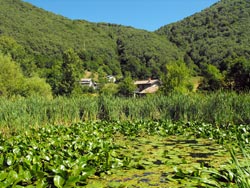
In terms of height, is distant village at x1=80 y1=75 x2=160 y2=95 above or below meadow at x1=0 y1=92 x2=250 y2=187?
below

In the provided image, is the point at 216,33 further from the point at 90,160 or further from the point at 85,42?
the point at 90,160

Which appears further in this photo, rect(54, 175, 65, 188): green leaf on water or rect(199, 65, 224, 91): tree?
rect(199, 65, 224, 91): tree

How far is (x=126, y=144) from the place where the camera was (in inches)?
228

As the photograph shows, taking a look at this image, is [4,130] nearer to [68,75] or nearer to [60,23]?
[68,75]

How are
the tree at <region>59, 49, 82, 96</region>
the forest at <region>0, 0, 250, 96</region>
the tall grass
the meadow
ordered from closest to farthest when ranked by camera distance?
the meadow → the tall grass → the tree at <region>59, 49, 82, 96</region> → the forest at <region>0, 0, 250, 96</region>

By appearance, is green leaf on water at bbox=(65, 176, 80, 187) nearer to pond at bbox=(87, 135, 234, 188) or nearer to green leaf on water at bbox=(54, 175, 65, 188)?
green leaf on water at bbox=(54, 175, 65, 188)

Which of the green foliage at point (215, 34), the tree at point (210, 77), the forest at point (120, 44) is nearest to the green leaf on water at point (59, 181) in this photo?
the tree at point (210, 77)

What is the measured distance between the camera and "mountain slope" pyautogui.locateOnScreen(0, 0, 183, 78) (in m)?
65.2

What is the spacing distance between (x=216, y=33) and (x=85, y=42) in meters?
33.4

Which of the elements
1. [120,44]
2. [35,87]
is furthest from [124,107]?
[120,44]

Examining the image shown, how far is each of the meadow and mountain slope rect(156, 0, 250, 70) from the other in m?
40.5

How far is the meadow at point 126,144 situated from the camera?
134 inches

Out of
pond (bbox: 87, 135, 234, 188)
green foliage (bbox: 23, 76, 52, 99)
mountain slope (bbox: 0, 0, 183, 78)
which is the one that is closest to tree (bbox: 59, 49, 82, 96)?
green foliage (bbox: 23, 76, 52, 99)

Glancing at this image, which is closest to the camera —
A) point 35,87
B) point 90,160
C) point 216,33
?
point 90,160
